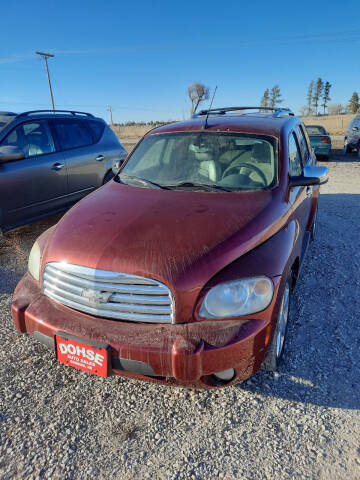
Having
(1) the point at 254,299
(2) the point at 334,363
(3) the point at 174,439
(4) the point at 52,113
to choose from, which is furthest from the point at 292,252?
(4) the point at 52,113

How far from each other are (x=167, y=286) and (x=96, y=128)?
16.2ft

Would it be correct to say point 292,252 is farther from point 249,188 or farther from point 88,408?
point 88,408

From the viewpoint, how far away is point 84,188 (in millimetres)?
5582

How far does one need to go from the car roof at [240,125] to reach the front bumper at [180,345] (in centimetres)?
170

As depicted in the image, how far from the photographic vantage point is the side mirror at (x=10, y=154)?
4.29m

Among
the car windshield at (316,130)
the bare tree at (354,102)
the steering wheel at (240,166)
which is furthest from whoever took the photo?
the bare tree at (354,102)

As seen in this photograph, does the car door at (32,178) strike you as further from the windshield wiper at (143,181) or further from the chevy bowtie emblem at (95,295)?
the chevy bowtie emblem at (95,295)

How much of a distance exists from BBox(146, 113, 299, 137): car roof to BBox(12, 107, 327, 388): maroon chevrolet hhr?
73 cm

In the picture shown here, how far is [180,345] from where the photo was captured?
1766mm

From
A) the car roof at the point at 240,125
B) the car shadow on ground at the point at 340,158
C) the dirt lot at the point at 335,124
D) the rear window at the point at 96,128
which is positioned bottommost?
the dirt lot at the point at 335,124

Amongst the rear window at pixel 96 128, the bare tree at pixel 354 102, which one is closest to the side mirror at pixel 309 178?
the rear window at pixel 96 128

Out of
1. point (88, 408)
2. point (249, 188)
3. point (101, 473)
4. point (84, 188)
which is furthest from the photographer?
point (84, 188)

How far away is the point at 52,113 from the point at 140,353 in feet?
15.0

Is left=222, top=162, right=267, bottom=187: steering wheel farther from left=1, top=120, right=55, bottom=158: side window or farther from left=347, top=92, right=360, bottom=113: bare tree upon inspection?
left=347, top=92, right=360, bottom=113: bare tree
